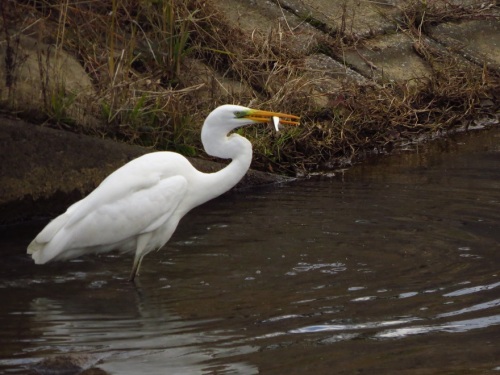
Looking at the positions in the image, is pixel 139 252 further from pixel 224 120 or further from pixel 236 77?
pixel 236 77

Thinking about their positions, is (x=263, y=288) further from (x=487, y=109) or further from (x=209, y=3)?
(x=487, y=109)

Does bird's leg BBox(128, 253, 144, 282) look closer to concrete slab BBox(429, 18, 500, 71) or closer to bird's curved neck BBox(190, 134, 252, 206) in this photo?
bird's curved neck BBox(190, 134, 252, 206)

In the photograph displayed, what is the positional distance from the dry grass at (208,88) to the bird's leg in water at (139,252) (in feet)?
5.32

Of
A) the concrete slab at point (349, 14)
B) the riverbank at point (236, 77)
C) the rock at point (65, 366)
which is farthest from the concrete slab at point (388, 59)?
the rock at point (65, 366)

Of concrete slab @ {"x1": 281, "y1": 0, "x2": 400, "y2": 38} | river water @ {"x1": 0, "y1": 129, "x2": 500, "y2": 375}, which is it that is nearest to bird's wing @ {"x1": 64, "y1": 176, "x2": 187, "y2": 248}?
river water @ {"x1": 0, "y1": 129, "x2": 500, "y2": 375}

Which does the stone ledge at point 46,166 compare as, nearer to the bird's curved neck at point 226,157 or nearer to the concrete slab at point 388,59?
the bird's curved neck at point 226,157

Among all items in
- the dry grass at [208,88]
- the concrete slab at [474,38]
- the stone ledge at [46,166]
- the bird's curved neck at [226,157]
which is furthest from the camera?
the concrete slab at [474,38]

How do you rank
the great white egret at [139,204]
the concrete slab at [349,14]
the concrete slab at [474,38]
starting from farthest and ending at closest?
the concrete slab at [474,38] → the concrete slab at [349,14] → the great white egret at [139,204]

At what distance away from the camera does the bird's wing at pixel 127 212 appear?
571 centimetres

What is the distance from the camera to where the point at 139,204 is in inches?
225

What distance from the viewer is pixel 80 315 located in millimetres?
4988

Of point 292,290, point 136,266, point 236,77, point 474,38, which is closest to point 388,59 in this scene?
point 474,38

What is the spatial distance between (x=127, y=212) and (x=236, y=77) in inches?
121

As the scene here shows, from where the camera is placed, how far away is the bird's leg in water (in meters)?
5.71
